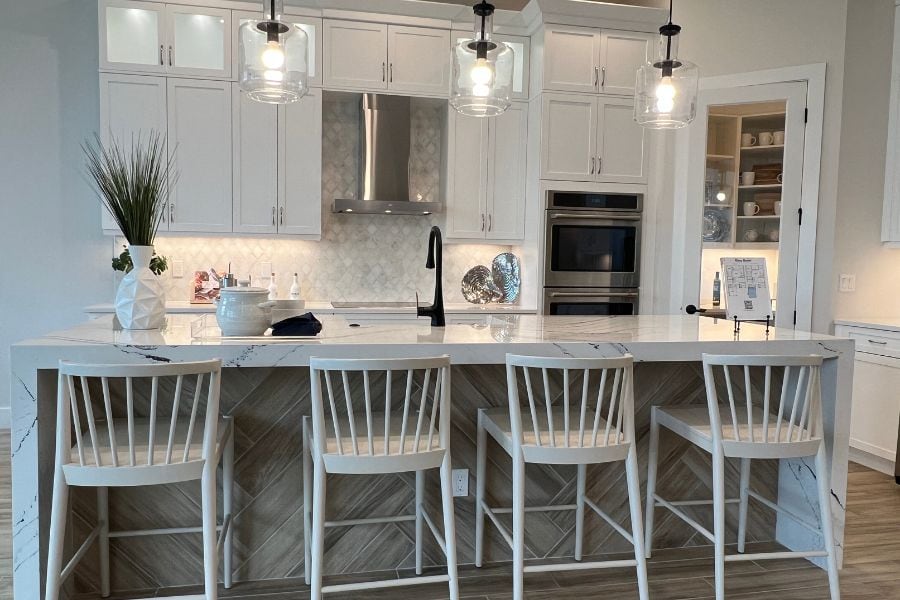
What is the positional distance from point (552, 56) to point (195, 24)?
95.5 inches

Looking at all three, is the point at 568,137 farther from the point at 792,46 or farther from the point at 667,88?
the point at 667,88

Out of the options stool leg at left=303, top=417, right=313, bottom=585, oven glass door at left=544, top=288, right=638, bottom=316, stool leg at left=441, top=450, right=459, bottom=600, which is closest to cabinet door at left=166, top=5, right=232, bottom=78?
oven glass door at left=544, top=288, right=638, bottom=316

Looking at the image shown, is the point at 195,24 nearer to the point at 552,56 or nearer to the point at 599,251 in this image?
the point at 552,56

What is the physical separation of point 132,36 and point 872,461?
5.53 m

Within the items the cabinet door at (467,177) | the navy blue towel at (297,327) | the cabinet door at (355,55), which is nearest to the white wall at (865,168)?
the cabinet door at (467,177)

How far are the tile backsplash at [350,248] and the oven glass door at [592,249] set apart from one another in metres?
0.56

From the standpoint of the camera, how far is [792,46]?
4469 millimetres

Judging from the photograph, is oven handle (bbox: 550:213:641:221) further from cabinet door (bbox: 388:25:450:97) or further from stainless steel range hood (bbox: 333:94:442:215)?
cabinet door (bbox: 388:25:450:97)

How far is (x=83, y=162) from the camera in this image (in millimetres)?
4621

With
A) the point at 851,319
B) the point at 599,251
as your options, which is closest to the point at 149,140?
the point at 599,251

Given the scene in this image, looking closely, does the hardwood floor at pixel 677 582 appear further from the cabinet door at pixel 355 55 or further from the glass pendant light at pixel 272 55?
the cabinet door at pixel 355 55

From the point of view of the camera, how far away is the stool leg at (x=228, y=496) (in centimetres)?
239

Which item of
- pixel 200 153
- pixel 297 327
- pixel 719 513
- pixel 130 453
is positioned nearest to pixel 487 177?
pixel 200 153

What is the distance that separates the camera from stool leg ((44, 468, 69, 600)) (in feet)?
6.25
